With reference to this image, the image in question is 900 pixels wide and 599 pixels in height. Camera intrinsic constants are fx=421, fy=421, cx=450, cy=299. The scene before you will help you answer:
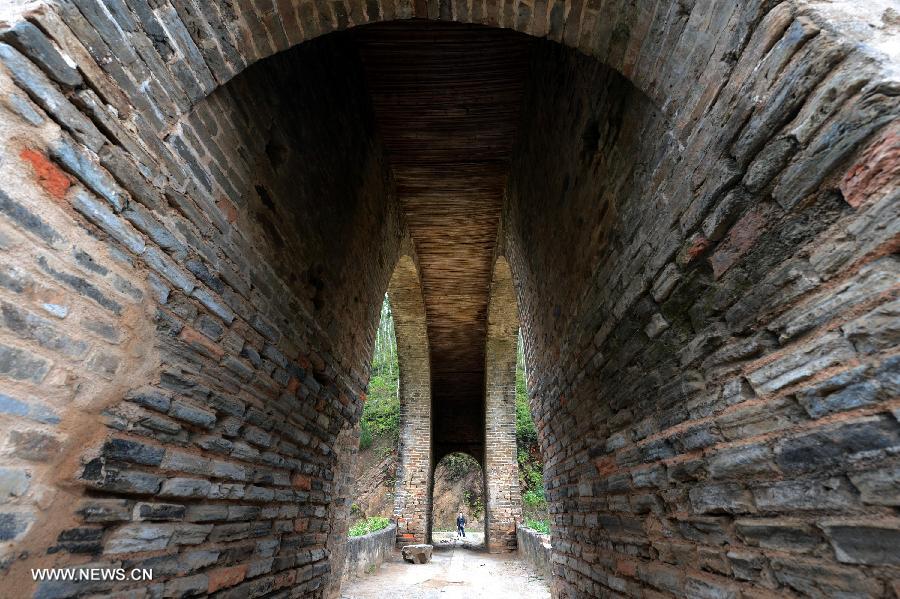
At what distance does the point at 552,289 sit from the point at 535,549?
19.6 feet

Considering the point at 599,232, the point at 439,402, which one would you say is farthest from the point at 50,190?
the point at 439,402

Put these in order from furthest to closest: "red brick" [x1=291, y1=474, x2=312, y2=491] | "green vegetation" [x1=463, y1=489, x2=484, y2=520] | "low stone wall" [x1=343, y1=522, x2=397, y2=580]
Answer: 1. "green vegetation" [x1=463, y1=489, x2=484, y2=520]
2. "low stone wall" [x1=343, y1=522, x2=397, y2=580]
3. "red brick" [x1=291, y1=474, x2=312, y2=491]

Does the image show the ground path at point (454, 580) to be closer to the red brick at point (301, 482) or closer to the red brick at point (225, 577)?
the red brick at point (301, 482)

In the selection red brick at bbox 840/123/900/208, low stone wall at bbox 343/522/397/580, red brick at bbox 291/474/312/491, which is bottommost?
low stone wall at bbox 343/522/397/580

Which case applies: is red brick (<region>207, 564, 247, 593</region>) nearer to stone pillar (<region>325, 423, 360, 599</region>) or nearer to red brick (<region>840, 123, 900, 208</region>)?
stone pillar (<region>325, 423, 360, 599</region>)

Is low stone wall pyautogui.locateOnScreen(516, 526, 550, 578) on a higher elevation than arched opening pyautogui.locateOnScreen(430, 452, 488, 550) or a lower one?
lower

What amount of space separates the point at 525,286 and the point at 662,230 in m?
2.93

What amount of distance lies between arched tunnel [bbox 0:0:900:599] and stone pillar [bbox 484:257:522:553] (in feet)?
20.6

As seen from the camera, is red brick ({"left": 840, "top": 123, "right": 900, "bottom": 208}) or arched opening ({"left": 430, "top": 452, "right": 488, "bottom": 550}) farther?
arched opening ({"left": 430, "top": 452, "right": 488, "bottom": 550})

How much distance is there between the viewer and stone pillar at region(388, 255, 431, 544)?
9.73m

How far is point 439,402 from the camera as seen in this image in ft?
43.6

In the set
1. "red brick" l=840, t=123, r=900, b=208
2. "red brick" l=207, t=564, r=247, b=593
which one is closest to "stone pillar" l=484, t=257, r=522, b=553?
"red brick" l=207, t=564, r=247, b=593

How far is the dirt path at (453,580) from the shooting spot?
18.6 ft

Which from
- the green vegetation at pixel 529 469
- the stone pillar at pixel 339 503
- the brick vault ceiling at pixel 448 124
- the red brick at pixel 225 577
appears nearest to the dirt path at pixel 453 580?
the stone pillar at pixel 339 503
